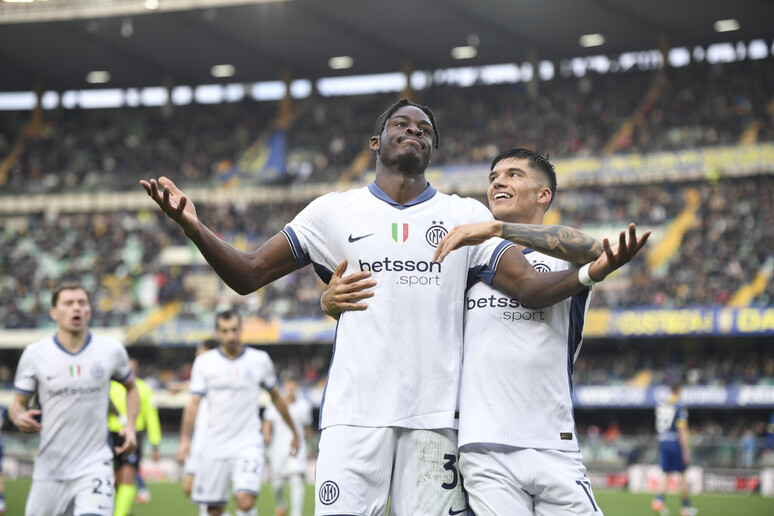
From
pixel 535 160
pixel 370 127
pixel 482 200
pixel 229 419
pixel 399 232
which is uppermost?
pixel 370 127

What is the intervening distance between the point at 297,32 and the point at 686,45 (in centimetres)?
1604

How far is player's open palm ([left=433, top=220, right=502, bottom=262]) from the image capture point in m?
4.55

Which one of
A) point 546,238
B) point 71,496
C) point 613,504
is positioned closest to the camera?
point 546,238

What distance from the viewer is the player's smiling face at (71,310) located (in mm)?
8242

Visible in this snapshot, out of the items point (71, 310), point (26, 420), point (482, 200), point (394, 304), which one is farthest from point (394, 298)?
point (482, 200)

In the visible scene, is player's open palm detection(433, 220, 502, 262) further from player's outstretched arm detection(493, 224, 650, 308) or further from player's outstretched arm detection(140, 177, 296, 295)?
player's outstretched arm detection(140, 177, 296, 295)

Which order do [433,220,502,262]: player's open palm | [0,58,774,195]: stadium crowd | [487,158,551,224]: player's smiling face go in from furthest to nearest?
[0,58,774,195]: stadium crowd, [487,158,551,224]: player's smiling face, [433,220,502,262]: player's open palm

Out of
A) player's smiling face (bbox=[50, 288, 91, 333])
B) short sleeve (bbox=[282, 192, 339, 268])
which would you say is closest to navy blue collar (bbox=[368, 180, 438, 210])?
short sleeve (bbox=[282, 192, 339, 268])

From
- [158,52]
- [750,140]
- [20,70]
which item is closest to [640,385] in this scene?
[750,140]

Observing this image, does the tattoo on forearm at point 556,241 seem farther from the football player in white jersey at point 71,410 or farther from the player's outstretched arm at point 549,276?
the football player in white jersey at point 71,410

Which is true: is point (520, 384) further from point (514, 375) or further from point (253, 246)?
point (253, 246)

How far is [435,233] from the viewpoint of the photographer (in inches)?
195

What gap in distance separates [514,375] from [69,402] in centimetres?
457

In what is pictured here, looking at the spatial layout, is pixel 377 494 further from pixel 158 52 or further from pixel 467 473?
pixel 158 52
